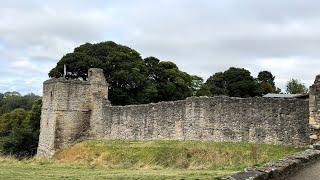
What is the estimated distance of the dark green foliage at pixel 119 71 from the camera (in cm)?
4550

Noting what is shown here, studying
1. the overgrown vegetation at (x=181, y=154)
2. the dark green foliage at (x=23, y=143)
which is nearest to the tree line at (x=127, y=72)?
the dark green foliage at (x=23, y=143)

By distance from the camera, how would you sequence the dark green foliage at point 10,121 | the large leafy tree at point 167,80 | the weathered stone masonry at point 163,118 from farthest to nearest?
the dark green foliage at point 10,121, the large leafy tree at point 167,80, the weathered stone masonry at point 163,118

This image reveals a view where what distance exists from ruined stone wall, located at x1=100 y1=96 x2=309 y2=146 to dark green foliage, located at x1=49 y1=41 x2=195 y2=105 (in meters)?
12.1

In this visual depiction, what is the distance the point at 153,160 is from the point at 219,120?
396cm

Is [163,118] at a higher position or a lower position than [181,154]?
higher

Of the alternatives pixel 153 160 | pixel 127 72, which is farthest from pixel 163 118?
pixel 127 72

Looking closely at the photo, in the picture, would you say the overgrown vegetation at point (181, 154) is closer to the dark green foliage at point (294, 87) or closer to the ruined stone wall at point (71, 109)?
the ruined stone wall at point (71, 109)

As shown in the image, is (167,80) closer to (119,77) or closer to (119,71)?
(119,71)

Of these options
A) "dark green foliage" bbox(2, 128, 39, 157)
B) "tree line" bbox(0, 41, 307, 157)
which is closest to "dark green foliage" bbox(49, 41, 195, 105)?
"tree line" bbox(0, 41, 307, 157)

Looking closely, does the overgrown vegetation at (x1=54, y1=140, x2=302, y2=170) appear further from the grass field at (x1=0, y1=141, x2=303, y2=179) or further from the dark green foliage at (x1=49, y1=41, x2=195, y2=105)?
the dark green foliage at (x1=49, y1=41, x2=195, y2=105)

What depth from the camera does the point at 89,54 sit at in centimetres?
4838

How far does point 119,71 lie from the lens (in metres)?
45.5

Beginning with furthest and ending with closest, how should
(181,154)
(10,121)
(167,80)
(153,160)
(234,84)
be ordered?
(10,121) → (234,84) → (167,80) → (153,160) → (181,154)

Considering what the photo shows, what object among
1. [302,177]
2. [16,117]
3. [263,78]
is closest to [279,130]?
[302,177]
